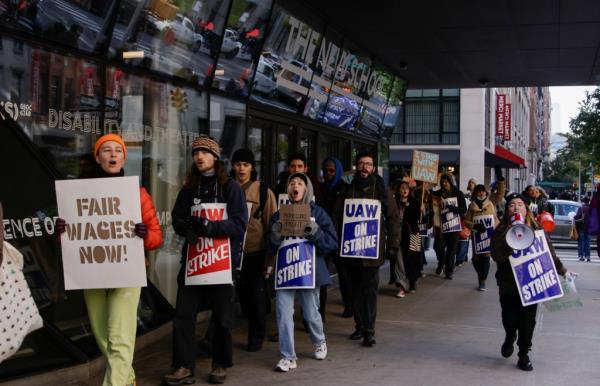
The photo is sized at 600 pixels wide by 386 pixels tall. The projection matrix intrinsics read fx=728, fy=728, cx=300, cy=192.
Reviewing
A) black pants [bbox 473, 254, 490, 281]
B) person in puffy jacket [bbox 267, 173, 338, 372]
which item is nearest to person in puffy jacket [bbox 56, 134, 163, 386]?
person in puffy jacket [bbox 267, 173, 338, 372]

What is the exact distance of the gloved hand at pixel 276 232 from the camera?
6391 millimetres

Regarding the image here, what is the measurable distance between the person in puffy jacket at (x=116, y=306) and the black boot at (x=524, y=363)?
3379 mm

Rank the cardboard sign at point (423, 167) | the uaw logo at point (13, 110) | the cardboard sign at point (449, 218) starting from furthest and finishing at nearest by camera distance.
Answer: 1. the cardboard sign at point (449, 218)
2. the cardboard sign at point (423, 167)
3. the uaw logo at point (13, 110)

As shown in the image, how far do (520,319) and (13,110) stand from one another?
4.66 metres

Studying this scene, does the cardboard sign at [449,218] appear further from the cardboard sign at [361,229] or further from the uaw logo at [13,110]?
the uaw logo at [13,110]

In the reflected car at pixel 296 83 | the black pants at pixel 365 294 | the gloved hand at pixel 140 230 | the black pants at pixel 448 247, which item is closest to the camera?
the gloved hand at pixel 140 230

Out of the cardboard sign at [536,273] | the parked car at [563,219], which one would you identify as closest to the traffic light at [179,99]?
the cardboard sign at [536,273]

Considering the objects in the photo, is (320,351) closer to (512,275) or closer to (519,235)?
(512,275)

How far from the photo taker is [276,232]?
6406 millimetres

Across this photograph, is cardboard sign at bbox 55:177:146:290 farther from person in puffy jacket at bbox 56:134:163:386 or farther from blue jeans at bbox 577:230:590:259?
blue jeans at bbox 577:230:590:259

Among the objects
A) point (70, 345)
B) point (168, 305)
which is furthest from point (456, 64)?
point (70, 345)

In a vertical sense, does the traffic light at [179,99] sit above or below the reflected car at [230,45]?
below

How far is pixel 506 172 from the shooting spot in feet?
180

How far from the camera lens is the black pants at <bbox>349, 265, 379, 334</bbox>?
7.25 m
